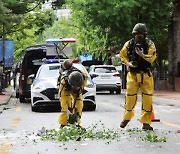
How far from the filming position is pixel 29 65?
874 inches

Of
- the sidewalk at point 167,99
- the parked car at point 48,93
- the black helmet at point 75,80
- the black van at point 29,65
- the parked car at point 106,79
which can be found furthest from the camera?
the parked car at point 106,79

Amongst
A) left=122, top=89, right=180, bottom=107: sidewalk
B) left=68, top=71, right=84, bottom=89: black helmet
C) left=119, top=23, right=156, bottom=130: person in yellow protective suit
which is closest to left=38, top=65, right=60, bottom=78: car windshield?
left=122, top=89, right=180, bottom=107: sidewalk

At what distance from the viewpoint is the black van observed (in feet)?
70.5

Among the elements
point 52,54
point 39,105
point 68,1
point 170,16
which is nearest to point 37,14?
point 68,1

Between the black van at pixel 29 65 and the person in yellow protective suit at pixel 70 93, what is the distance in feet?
34.6

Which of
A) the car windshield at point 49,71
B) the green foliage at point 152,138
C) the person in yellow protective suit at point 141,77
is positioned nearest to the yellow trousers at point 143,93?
the person in yellow protective suit at point 141,77

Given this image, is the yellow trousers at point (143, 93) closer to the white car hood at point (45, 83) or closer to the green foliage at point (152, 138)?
the green foliage at point (152, 138)

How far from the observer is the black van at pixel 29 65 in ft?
70.5

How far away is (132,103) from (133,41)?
3.87ft

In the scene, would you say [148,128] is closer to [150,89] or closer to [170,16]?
[150,89]

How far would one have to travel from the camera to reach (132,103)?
10.2 metres

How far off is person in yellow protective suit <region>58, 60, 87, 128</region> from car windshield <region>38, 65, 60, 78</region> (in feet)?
20.4

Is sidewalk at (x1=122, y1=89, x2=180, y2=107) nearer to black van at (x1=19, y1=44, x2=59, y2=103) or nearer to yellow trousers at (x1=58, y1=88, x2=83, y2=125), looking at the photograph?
black van at (x1=19, y1=44, x2=59, y2=103)

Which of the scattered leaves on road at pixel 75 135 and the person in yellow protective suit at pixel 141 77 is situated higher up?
the person in yellow protective suit at pixel 141 77
